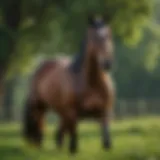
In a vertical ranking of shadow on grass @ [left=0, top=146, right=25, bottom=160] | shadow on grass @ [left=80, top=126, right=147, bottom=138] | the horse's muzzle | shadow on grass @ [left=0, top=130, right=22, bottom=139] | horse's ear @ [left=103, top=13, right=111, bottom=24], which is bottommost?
shadow on grass @ [left=0, top=146, right=25, bottom=160]

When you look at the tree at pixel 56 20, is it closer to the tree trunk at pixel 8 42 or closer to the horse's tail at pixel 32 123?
the tree trunk at pixel 8 42

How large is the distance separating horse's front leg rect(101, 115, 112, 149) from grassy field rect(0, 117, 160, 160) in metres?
0.02

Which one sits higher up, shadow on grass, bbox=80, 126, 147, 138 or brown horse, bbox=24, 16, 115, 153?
brown horse, bbox=24, 16, 115, 153

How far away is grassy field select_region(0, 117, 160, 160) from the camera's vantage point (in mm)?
2074

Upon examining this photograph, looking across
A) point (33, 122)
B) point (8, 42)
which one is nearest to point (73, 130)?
point (33, 122)

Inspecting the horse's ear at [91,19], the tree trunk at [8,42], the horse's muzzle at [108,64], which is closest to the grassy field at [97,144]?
the tree trunk at [8,42]

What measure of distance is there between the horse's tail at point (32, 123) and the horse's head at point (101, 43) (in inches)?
11.8

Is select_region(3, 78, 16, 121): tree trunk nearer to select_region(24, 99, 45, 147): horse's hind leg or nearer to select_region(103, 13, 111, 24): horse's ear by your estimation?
select_region(24, 99, 45, 147): horse's hind leg

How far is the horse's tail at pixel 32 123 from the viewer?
2092 mm

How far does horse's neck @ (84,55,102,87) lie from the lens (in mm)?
2104

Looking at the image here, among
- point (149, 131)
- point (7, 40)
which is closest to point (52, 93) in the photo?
point (7, 40)

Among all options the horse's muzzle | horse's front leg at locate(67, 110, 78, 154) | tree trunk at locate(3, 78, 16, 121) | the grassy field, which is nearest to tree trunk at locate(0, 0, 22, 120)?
tree trunk at locate(3, 78, 16, 121)

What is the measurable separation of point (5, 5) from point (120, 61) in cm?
49

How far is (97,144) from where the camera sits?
2094mm
